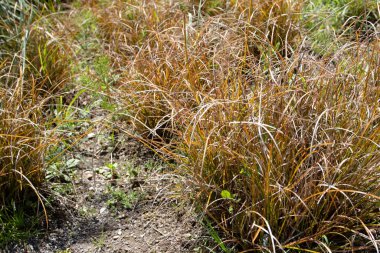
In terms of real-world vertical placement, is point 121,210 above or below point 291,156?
below

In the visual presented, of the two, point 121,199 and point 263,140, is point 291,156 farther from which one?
point 121,199

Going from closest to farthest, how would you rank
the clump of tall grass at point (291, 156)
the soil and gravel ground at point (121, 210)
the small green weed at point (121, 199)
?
the clump of tall grass at point (291, 156) → the soil and gravel ground at point (121, 210) → the small green weed at point (121, 199)

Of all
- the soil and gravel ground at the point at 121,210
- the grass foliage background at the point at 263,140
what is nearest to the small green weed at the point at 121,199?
the soil and gravel ground at the point at 121,210

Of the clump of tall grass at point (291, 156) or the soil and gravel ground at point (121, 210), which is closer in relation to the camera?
the clump of tall grass at point (291, 156)

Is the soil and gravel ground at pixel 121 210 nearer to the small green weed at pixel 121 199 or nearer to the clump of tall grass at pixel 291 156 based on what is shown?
the small green weed at pixel 121 199

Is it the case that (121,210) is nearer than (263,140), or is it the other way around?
(263,140)

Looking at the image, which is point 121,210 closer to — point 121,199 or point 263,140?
point 121,199

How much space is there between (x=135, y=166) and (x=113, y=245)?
0.62 meters

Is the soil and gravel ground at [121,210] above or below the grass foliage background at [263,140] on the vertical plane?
below

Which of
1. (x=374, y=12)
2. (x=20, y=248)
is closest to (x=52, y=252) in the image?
(x=20, y=248)

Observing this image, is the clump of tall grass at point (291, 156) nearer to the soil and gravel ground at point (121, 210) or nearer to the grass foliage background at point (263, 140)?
the grass foliage background at point (263, 140)

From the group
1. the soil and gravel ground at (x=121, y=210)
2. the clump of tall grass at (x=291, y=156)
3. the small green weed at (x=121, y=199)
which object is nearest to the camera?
the clump of tall grass at (x=291, y=156)

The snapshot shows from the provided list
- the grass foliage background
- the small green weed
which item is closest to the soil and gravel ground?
the small green weed

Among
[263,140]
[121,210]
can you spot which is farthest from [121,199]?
[263,140]
